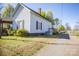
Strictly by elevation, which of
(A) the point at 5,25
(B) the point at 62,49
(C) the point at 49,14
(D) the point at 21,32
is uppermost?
(C) the point at 49,14

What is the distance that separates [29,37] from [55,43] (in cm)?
38

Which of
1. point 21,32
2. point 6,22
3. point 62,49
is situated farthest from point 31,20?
point 62,49

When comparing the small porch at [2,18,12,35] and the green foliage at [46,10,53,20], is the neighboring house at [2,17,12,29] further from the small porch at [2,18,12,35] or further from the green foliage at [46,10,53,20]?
the green foliage at [46,10,53,20]

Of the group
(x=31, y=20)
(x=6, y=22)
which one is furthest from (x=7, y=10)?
(x=31, y=20)

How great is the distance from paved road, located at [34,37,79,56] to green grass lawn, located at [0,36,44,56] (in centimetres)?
10

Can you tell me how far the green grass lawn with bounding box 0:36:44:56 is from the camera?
141 inches

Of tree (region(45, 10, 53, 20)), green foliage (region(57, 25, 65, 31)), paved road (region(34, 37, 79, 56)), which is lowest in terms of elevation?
paved road (region(34, 37, 79, 56))

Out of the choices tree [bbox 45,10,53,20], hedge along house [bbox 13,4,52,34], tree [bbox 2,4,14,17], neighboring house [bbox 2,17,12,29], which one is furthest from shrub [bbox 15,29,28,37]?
tree [bbox 45,10,53,20]

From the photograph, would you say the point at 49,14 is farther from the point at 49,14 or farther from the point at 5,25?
the point at 5,25

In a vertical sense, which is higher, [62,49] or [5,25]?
[5,25]

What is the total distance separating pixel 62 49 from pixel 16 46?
2.14ft

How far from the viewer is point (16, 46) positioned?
141 inches

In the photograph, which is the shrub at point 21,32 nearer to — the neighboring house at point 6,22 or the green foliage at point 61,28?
the neighboring house at point 6,22

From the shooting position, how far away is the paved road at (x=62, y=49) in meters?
3.55
